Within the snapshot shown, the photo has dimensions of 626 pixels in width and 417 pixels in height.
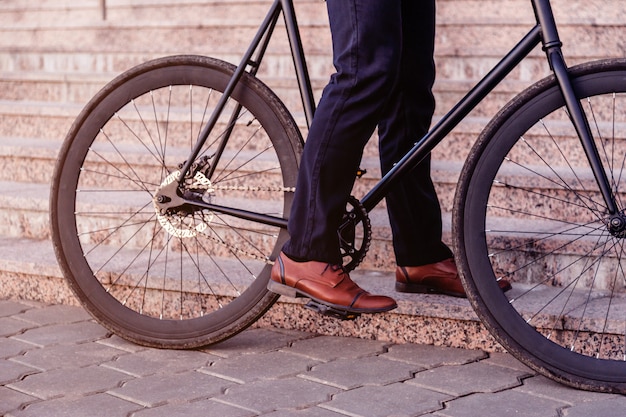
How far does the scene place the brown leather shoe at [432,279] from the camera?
11.5 ft

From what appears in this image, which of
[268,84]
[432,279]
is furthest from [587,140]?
[268,84]

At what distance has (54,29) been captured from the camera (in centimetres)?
750

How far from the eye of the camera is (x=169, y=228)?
3.42m

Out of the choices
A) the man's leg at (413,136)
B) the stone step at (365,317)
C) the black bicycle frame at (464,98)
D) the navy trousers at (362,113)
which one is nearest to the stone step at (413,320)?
the stone step at (365,317)

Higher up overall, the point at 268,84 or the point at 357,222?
the point at 268,84

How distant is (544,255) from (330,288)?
88cm

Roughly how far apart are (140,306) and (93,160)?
3.54ft

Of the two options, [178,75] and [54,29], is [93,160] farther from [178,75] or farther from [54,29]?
[54,29]

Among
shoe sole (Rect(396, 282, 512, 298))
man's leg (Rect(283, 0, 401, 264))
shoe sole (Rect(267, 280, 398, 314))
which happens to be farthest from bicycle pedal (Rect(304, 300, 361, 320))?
shoe sole (Rect(396, 282, 512, 298))

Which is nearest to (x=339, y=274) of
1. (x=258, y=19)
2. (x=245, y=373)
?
(x=245, y=373)

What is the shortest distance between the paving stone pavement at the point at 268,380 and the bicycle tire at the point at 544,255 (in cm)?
14

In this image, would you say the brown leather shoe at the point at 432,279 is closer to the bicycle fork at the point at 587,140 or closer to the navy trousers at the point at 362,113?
the navy trousers at the point at 362,113

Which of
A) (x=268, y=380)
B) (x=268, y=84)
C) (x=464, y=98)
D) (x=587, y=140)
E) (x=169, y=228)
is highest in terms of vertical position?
(x=268, y=84)

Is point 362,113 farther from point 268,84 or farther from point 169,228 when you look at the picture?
point 268,84
